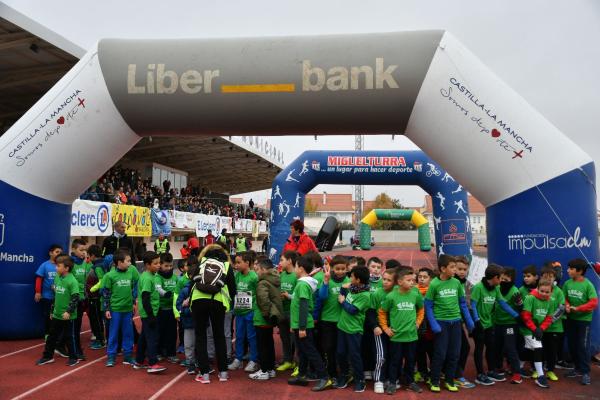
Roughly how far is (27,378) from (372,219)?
2596 centimetres

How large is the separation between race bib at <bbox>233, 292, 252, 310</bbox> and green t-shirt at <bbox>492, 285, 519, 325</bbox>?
3046mm

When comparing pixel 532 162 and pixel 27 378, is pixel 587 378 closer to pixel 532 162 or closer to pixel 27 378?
pixel 532 162

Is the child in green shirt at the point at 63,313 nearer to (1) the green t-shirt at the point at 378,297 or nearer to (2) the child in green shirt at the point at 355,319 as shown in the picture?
(2) the child in green shirt at the point at 355,319

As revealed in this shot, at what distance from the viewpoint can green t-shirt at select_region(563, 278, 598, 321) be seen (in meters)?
6.11

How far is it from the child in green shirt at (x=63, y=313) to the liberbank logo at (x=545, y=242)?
5986 mm

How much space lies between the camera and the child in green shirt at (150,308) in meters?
6.21

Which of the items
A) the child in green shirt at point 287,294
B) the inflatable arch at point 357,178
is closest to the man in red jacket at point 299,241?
the child in green shirt at point 287,294

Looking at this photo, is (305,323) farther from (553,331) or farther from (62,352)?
(62,352)

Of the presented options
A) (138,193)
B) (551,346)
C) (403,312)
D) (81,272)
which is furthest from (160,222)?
(551,346)

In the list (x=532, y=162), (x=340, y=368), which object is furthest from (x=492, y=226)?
(x=340, y=368)

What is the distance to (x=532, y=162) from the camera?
6766 millimetres

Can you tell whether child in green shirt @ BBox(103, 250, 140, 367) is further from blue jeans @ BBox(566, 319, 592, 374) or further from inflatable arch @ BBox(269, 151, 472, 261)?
inflatable arch @ BBox(269, 151, 472, 261)

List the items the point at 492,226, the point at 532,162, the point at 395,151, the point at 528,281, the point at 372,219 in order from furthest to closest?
the point at 372,219 → the point at 395,151 → the point at 492,226 → the point at 532,162 → the point at 528,281

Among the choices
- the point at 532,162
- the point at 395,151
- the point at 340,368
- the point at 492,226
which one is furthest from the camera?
the point at 395,151
